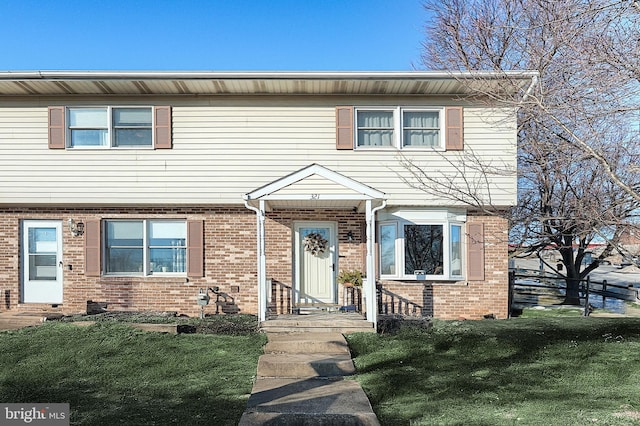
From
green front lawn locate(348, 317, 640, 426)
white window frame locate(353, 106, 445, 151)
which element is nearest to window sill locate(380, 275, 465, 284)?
green front lawn locate(348, 317, 640, 426)

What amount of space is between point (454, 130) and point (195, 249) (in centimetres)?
615

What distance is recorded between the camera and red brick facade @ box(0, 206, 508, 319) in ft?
37.1

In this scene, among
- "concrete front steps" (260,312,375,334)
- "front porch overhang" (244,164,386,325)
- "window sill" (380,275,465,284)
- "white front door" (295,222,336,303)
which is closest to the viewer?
"concrete front steps" (260,312,375,334)

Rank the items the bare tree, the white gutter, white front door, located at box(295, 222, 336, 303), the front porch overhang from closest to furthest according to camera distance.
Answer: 1. the bare tree
2. the front porch overhang
3. the white gutter
4. white front door, located at box(295, 222, 336, 303)

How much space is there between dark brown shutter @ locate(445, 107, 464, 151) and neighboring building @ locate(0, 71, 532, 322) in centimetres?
3

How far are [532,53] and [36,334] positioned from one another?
9853mm

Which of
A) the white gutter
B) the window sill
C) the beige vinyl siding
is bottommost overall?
the window sill

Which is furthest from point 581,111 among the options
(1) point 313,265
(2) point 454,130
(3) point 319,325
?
(1) point 313,265

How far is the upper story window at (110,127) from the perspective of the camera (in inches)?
441

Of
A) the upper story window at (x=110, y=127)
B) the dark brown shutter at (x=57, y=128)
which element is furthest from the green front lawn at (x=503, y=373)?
the dark brown shutter at (x=57, y=128)

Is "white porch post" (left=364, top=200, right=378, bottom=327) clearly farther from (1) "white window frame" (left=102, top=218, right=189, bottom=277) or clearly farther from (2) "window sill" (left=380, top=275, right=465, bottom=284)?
(1) "white window frame" (left=102, top=218, right=189, bottom=277)

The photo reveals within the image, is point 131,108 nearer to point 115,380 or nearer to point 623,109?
point 115,380

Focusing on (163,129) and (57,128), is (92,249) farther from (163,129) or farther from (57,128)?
(163,129)

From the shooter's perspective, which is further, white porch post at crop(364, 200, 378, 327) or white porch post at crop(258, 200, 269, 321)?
white porch post at crop(258, 200, 269, 321)
